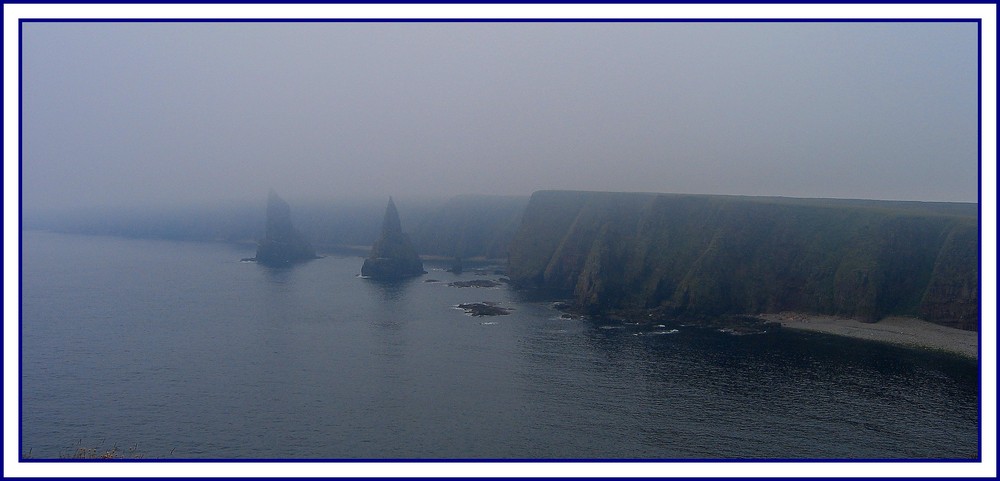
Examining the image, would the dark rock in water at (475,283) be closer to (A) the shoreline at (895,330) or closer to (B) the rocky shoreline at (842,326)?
(B) the rocky shoreline at (842,326)

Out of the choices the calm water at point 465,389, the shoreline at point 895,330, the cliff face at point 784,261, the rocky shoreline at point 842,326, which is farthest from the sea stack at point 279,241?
the shoreline at point 895,330

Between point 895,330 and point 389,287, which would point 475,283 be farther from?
point 895,330

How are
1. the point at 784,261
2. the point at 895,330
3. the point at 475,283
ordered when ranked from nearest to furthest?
the point at 895,330, the point at 784,261, the point at 475,283

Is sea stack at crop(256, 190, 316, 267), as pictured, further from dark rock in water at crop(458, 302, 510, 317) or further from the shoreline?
the shoreline

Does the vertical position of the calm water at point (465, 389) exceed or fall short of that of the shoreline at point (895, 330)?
it falls short

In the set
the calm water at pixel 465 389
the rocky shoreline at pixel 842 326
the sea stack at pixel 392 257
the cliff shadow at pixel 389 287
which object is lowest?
the calm water at pixel 465 389

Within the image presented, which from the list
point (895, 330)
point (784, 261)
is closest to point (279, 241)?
point (784, 261)
